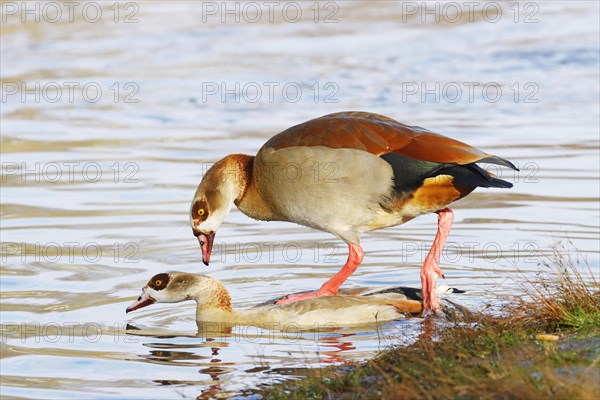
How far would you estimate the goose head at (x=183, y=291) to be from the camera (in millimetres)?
9617

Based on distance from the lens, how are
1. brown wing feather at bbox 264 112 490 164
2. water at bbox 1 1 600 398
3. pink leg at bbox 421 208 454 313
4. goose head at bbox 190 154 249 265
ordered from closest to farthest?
1. water at bbox 1 1 600 398
2. brown wing feather at bbox 264 112 490 164
3. pink leg at bbox 421 208 454 313
4. goose head at bbox 190 154 249 265

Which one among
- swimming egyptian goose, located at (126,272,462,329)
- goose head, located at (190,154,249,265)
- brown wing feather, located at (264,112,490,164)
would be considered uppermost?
brown wing feather, located at (264,112,490,164)

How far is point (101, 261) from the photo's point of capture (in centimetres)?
1152

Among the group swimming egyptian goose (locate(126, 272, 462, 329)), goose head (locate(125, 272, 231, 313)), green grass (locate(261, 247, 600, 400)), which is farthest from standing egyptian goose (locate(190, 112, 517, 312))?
green grass (locate(261, 247, 600, 400))

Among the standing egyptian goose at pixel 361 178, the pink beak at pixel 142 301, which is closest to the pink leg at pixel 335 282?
the standing egyptian goose at pixel 361 178

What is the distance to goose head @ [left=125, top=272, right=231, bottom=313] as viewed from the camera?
9.62 m

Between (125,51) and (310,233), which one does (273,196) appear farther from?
(125,51)

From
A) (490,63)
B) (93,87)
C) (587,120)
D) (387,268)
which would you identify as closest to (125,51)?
(93,87)

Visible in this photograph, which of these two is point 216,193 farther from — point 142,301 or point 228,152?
point 228,152

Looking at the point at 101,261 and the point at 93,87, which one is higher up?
the point at 93,87

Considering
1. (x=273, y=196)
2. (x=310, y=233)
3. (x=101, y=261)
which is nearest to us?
(x=273, y=196)

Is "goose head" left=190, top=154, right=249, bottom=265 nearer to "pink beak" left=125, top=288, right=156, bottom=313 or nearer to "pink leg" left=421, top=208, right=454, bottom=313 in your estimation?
"pink beak" left=125, top=288, right=156, bottom=313

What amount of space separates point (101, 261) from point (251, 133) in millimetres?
6582

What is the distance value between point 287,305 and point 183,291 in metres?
0.96
